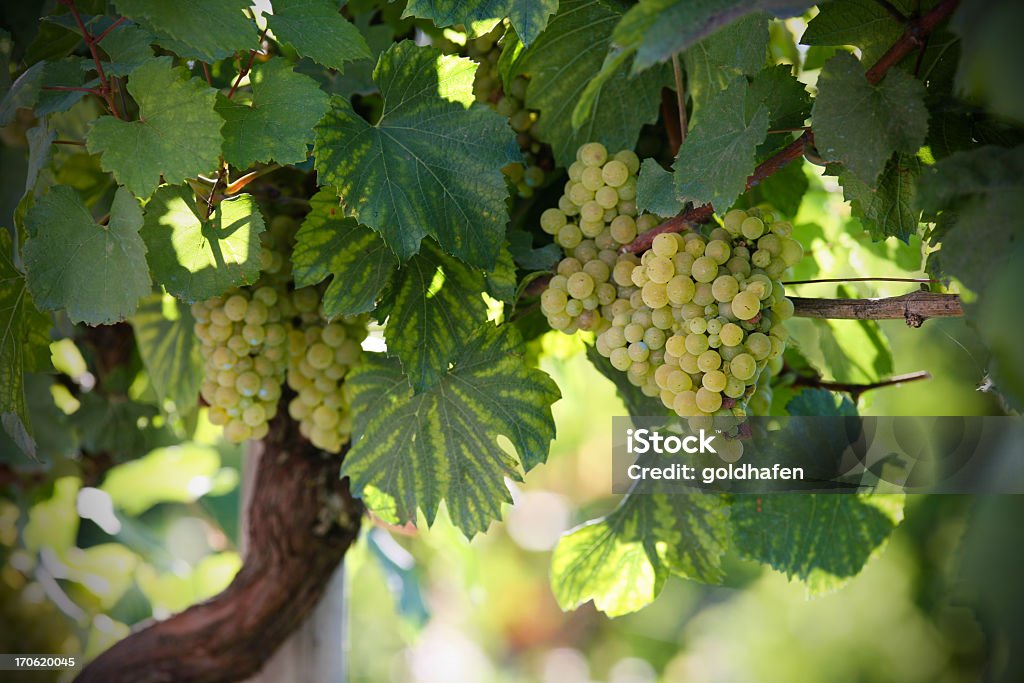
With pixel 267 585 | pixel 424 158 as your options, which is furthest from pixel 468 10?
pixel 267 585

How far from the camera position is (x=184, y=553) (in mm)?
1467

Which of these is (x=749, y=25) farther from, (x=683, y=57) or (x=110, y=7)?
(x=110, y=7)

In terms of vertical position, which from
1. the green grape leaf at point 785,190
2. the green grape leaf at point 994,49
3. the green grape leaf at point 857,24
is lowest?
the green grape leaf at point 785,190

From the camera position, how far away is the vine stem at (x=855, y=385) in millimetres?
705

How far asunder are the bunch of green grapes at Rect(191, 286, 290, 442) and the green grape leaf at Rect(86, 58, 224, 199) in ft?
0.55

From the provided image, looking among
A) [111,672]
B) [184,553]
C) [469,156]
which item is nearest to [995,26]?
[469,156]

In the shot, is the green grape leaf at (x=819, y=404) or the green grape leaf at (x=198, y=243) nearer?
the green grape leaf at (x=198, y=243)

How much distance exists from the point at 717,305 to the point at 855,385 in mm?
274

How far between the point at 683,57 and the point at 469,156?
200 mm

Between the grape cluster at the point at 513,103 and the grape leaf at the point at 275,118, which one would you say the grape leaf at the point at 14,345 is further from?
the grape cluster at the point at 513,103

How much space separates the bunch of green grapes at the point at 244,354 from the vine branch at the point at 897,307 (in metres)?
0.41

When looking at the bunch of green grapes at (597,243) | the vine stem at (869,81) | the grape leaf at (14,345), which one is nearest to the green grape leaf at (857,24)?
the vine stem at (869,81)

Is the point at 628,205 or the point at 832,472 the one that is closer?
the point at 628,205

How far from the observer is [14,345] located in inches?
22.9
